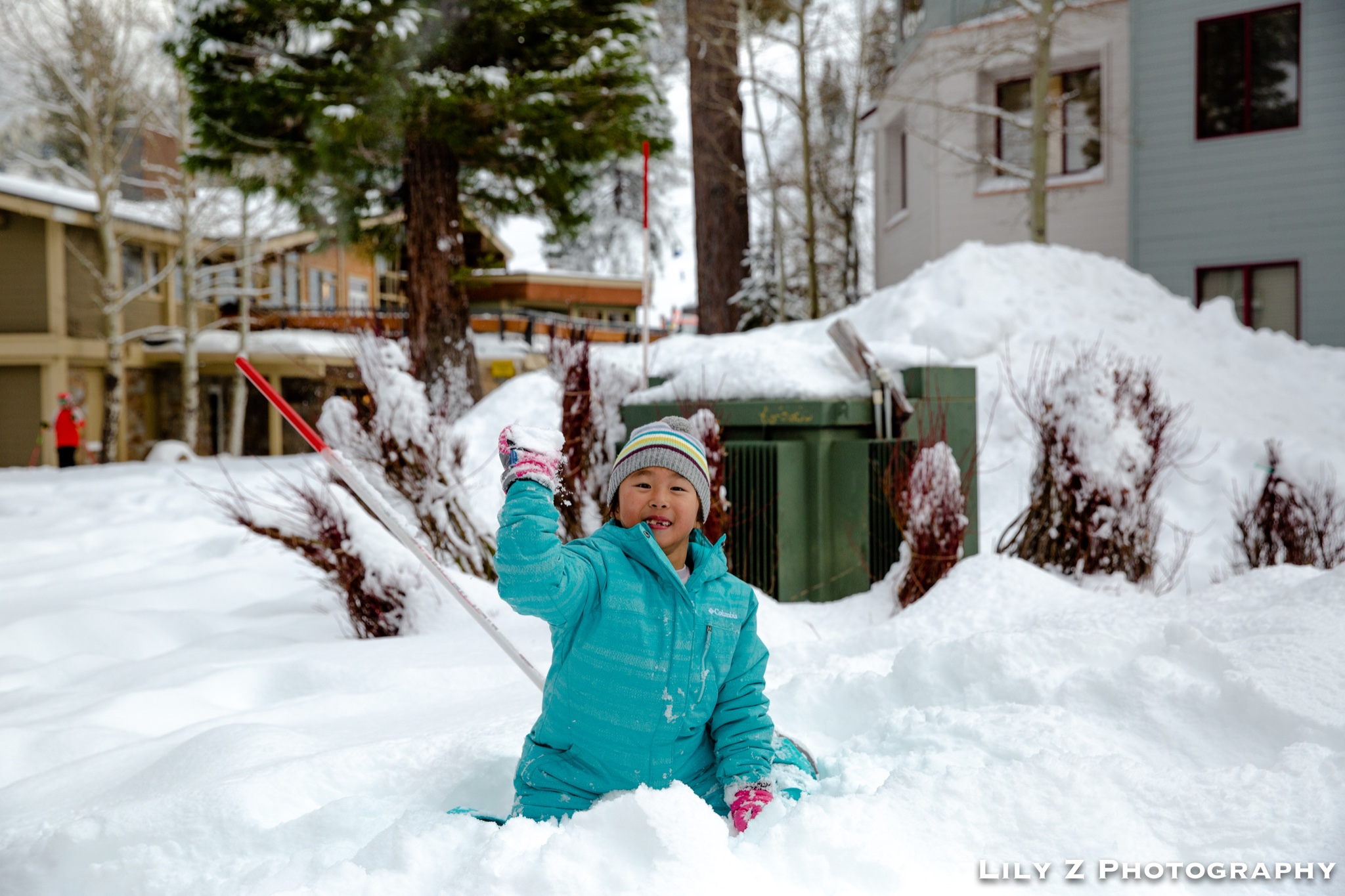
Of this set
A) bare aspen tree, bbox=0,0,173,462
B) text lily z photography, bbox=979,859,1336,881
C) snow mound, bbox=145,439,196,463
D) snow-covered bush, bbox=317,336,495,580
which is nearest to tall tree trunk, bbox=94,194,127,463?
bare aspen tree, bbox=0,0,173,462

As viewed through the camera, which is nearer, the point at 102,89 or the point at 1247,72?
the point at 1247,72

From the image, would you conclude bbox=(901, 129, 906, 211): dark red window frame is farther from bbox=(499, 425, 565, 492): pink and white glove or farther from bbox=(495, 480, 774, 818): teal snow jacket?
bbox=(499, 425, 565, 492): pink and white glove

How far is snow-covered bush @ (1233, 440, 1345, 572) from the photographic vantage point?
572 centimetres

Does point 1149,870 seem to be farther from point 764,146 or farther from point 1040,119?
point 764,146

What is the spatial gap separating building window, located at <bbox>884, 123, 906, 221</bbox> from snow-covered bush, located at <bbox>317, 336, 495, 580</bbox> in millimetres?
14150

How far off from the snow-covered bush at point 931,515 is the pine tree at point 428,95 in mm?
5699

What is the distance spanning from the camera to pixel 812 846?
1.76 meters

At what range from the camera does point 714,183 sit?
12492 mm

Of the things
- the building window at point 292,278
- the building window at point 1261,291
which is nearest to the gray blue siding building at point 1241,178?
the building window at point 1261,291

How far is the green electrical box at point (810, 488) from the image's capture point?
5.21 metres

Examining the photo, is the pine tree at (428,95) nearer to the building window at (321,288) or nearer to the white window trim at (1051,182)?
the white window trim at (1051,182)

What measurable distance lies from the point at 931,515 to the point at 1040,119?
880 centimetres

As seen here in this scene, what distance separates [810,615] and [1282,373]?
290 inches

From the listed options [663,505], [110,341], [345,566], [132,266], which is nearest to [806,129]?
[110,341]
